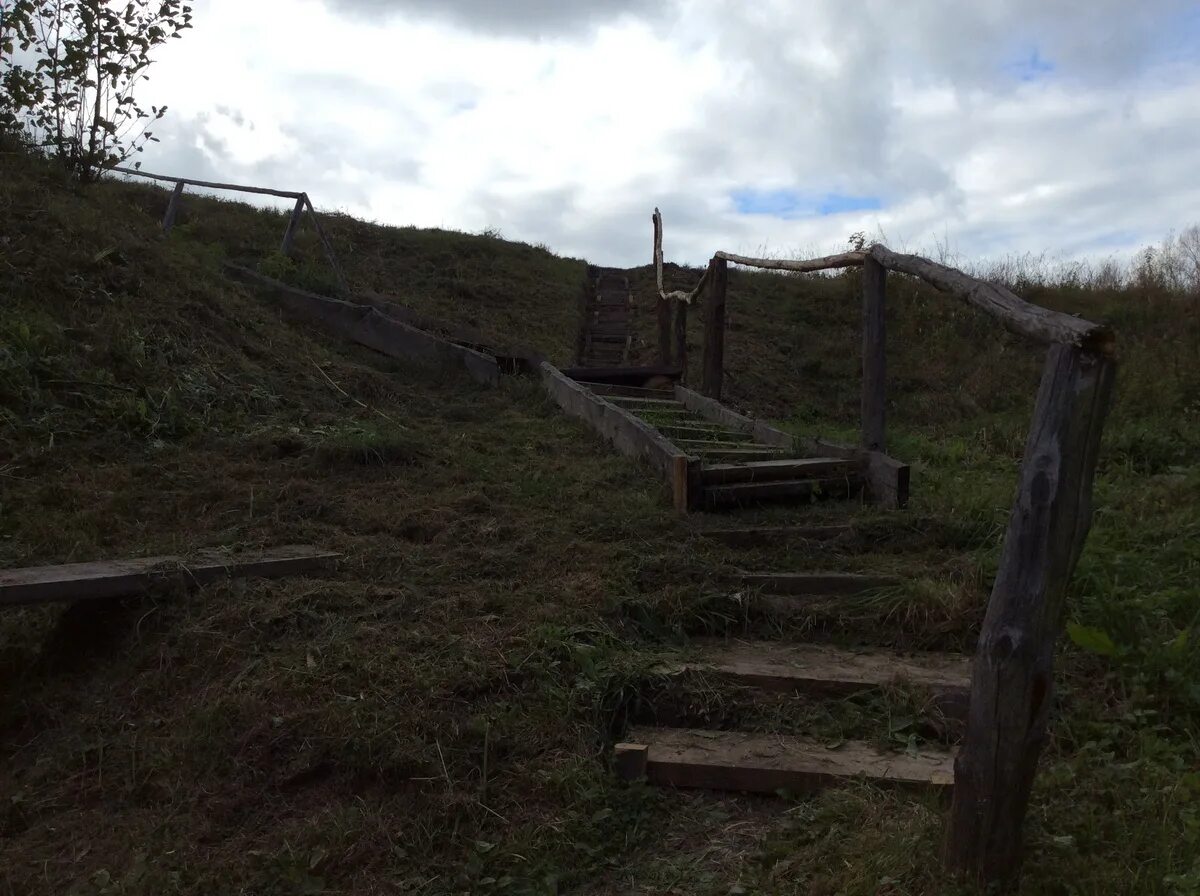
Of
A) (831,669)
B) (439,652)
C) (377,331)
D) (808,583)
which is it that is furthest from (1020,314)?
(377,331)

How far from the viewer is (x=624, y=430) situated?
6.16 metres

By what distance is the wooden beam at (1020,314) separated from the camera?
2.01 metres

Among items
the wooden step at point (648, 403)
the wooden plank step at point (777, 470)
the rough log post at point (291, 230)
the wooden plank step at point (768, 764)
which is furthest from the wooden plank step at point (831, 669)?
the rough log post at point (291, 230)

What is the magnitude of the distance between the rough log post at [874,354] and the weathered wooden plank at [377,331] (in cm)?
396

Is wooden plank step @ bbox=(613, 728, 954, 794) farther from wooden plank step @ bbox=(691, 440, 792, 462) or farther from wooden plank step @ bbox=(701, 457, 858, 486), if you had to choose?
wooden plank step @ bbox=(691, 440, 792, 462)

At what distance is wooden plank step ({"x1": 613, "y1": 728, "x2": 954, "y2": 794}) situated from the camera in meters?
2.79

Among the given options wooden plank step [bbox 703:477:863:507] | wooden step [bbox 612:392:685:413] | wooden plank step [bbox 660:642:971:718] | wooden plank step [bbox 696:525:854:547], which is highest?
wooden step [bbox 612:392:685:413]

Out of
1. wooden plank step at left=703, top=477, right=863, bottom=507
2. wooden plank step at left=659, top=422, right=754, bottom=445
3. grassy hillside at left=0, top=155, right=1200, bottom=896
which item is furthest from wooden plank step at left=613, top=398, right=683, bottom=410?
wooden plank step at left=703, top=477, right=863, bottom=507

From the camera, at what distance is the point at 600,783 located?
287 cm

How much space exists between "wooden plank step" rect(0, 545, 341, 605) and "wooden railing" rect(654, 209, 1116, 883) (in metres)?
2.80

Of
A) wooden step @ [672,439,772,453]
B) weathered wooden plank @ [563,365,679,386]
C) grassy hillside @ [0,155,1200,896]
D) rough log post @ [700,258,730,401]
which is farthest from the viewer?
weathered wooden plank @ [563,365,679,386]

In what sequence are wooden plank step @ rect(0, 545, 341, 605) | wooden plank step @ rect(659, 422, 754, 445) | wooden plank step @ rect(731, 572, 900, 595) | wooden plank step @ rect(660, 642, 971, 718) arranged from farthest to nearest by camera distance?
wooden plank step @ rect(659, 422, 754, 445)
wooden plank step @ rect(731, 572, 900, 595)
wooden plank step @ rect(0, 545, 341, 605)
wooden plank step @ rect(660, 642, 971, 718)

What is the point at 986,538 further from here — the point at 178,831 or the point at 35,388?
the point at 35,388

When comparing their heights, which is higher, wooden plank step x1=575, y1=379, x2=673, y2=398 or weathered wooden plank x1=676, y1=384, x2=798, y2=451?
wooden plank step x1=575, y1=379, x2=673, y2=398
